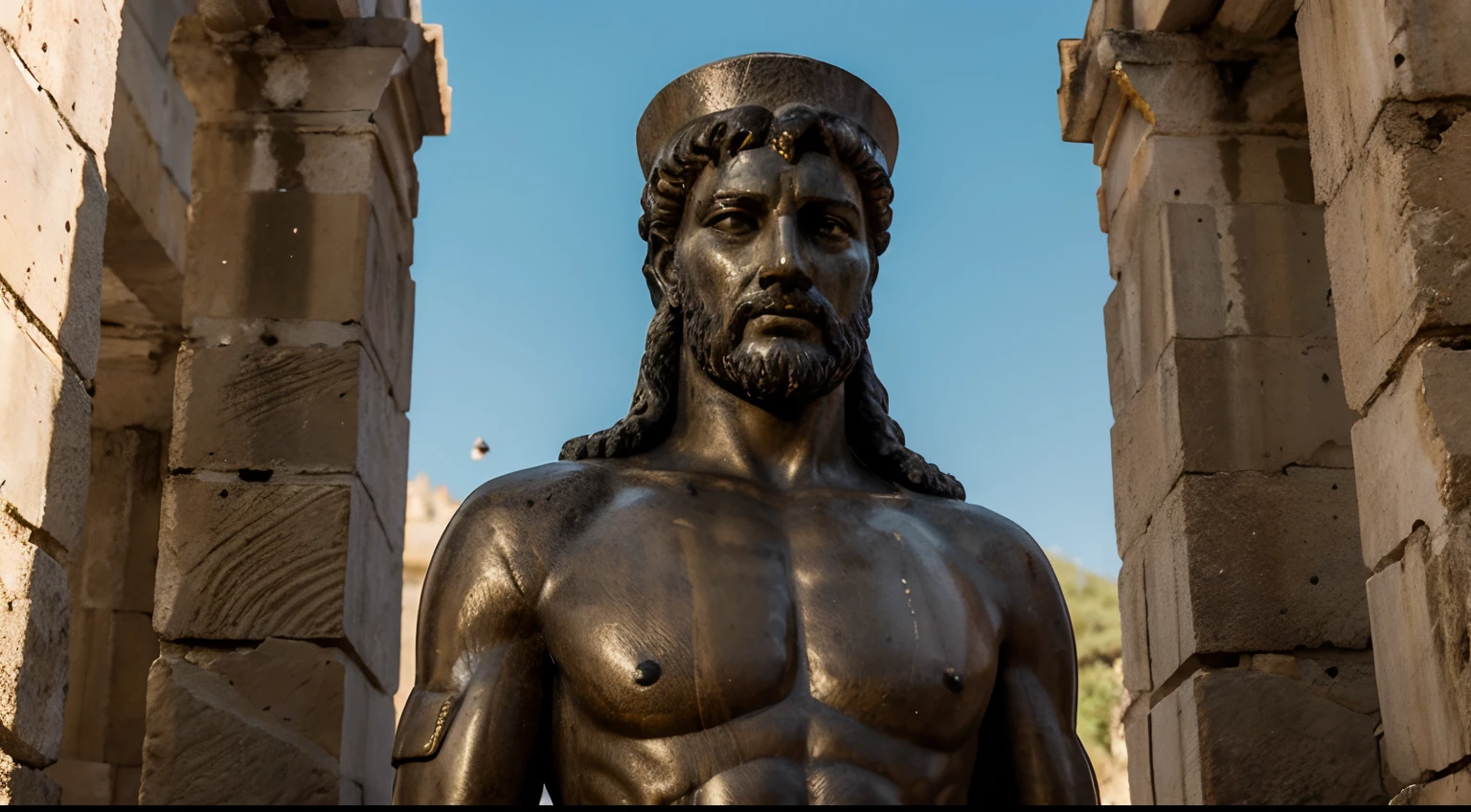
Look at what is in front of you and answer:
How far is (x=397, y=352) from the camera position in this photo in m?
7.38

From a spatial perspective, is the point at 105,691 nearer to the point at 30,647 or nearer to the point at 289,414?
the point at 289,414

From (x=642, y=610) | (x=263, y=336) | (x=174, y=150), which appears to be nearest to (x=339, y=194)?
(x=263, y=336)

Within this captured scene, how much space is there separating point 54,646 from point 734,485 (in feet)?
6.25

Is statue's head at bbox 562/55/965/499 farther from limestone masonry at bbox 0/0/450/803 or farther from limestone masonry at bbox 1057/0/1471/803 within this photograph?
limestone masonry at bbox 0/0/450/803

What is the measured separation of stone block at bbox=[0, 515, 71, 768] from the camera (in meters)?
4.57

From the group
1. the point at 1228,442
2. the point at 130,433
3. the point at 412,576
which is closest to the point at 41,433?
the point at 1228,442

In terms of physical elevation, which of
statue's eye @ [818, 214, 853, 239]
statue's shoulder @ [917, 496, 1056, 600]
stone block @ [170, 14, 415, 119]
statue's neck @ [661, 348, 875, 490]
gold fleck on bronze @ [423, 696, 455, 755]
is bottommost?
gold fleck on bronze @ [423, 696, 455, 755]

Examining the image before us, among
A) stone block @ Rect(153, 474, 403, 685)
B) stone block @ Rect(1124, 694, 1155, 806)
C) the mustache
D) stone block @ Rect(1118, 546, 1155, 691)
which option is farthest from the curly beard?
stone block @ Rect(1124, 694, 1155, 806)

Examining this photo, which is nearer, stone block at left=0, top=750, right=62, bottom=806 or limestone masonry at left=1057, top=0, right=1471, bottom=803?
stone block at left=0, top=750, right=62, bottom=806

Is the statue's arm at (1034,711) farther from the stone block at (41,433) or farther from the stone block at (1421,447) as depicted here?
Answer: the stone block at (41,433)

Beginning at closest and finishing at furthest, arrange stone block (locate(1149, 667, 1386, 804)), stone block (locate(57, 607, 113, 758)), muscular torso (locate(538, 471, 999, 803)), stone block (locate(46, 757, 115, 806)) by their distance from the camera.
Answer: muscular torso (locate(538, 471, 999, 803)) < stone block (locate(1149, 667, 1386, 804)) < stone block (locate(46, 757, 115, 806)) < stone block (locate(57, 607, 113, 758))

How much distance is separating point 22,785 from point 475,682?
4.68 ft

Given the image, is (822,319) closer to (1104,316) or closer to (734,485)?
(734,485)

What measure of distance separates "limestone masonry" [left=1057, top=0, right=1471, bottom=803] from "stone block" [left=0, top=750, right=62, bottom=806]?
11.0ft
